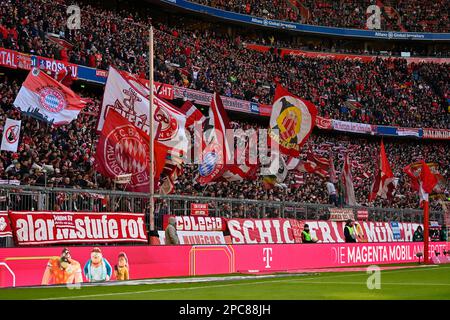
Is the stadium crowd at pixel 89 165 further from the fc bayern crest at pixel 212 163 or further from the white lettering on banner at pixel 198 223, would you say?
the white lettering on banner at pixel 198 223

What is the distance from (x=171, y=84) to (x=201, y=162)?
16847 millimetres

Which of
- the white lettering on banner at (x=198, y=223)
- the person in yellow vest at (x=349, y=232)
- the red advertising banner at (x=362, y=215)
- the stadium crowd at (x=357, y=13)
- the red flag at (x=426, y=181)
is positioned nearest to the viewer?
the white lettering on banner at (x=198, y=223)

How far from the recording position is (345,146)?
6197 cm

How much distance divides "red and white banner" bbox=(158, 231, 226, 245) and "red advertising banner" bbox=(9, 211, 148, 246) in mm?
2036

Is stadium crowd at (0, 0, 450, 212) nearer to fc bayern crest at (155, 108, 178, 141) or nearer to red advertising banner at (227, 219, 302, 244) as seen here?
fc bayern crest at (155, 108, 178, 141)

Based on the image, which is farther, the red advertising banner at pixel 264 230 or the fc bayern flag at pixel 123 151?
the red advertising banner at pixel 264 230

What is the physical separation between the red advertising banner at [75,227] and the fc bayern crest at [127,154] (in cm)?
161

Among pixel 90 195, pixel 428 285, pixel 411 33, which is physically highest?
pixel 411 33

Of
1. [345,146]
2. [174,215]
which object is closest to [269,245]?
[174,215]

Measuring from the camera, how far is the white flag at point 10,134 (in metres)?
25.3

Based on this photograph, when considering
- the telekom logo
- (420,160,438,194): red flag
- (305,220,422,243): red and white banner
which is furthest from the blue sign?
the telekom logo

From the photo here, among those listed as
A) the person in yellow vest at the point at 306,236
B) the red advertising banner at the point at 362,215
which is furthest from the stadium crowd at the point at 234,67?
the person in yellow vest at the point at 306,236

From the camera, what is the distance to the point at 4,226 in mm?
19125

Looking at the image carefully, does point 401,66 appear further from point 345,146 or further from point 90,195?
point 90,195
